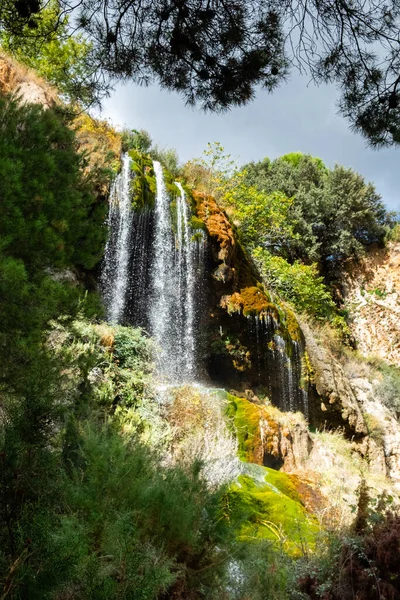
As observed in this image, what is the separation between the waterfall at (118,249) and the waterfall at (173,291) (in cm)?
62

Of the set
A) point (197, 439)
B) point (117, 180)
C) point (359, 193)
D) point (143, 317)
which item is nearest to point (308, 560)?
point (197, 439)

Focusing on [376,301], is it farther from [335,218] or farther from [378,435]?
[378,435]

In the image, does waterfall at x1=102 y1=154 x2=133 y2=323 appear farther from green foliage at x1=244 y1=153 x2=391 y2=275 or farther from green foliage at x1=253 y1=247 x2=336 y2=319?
green foliage at x1=244 y1=153 x2=391 y2=275

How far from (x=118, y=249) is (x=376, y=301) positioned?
1181cm

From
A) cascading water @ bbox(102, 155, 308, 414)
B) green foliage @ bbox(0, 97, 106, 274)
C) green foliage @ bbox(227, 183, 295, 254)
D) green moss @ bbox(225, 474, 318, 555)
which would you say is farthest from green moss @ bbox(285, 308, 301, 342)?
green foliage @ bbox(0, 97, 106, 274)

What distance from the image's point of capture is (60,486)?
5.61 ft

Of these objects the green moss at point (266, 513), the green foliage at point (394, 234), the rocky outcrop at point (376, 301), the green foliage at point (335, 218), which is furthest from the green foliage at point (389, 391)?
the green moss at point (266, 513)

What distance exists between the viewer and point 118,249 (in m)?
9.21

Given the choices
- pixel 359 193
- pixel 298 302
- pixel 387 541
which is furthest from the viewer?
pixel 359 193

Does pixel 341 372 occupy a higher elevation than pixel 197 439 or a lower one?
higher

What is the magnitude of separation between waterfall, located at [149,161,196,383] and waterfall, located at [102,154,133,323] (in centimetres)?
62

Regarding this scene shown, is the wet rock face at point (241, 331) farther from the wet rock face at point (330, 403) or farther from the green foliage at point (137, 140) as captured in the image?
the green foliage at point (137, 140)

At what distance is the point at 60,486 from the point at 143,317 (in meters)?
7.36

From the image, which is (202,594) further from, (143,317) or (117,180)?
(117,180)
